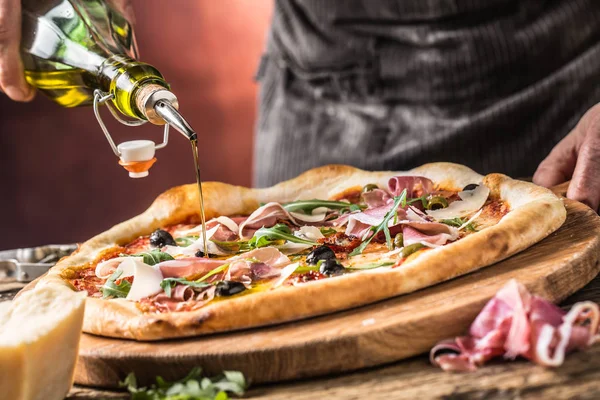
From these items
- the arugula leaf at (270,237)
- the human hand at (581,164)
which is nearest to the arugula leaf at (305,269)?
the arugula leaf at (270,237)

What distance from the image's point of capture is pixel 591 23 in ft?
10.4

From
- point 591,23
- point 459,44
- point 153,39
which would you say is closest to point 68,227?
point 153,39

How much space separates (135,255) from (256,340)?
2.64ft

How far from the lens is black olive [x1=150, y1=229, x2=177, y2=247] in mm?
2369

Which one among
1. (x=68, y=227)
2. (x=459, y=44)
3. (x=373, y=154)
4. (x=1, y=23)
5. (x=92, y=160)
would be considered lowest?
(x=68, y=227)

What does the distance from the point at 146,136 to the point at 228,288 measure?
179 inches

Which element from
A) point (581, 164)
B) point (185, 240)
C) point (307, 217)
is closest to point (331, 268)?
point (307, 217)

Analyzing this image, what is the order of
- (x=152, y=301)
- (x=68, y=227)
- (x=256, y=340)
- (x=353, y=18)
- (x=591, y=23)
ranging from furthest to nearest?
1. (x=68, y=227)
2. (x=353, y=18)
3. (x=591, y=23)
4. (x=152, y=301)
5. (x=256, y=340)

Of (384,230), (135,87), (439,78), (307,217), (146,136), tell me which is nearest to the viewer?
(135,87)

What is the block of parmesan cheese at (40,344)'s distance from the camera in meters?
1.40

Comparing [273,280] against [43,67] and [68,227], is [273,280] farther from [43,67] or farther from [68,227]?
[68,227]

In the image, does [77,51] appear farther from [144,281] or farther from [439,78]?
[439,78]

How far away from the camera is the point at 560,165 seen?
8.62 ft

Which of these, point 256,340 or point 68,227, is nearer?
point 256,340
